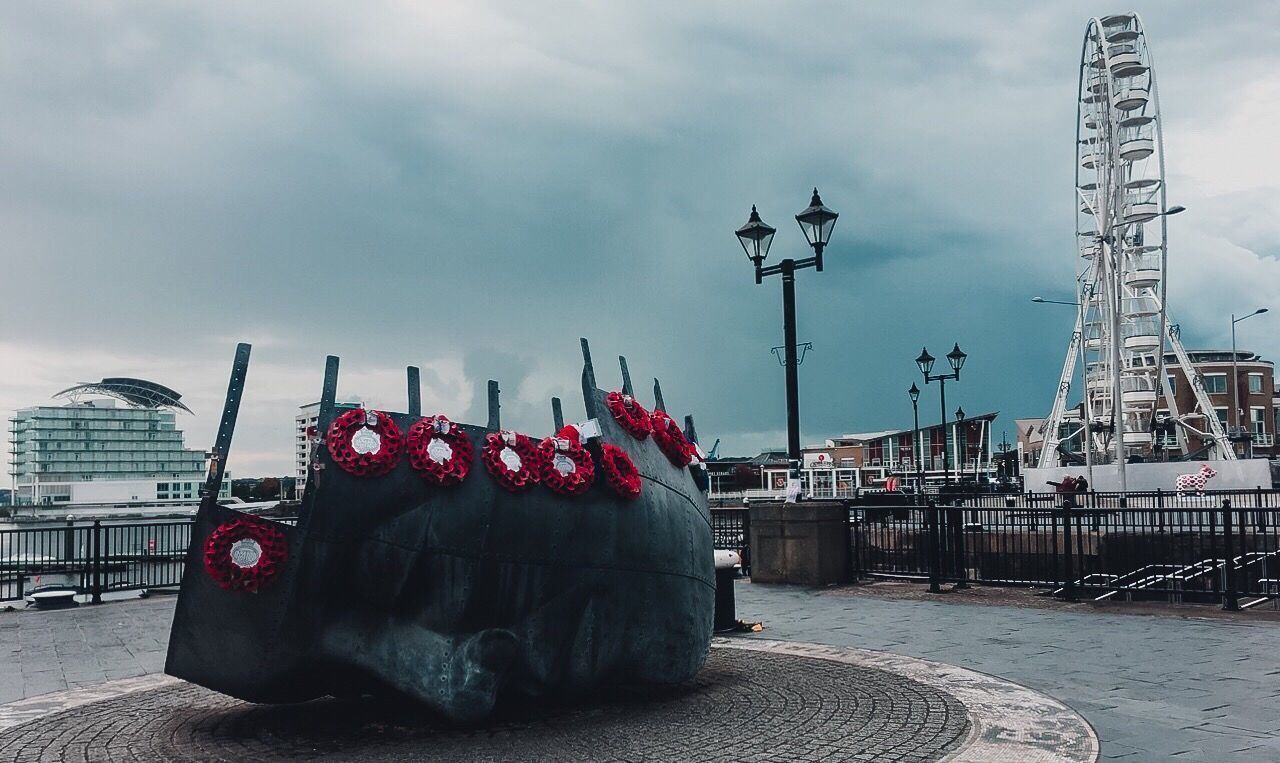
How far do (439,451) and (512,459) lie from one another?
543 millimetres

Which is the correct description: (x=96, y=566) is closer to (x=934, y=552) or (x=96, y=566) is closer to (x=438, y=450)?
(x=438, y=450)

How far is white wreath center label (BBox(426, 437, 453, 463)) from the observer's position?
6730mm

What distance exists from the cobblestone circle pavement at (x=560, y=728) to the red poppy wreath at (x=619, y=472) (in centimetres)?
168

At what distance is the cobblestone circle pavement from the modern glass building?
101 meters

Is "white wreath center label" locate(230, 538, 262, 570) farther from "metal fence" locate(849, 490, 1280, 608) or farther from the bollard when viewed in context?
"metal fence" locate(849, 490, 1280, 608)

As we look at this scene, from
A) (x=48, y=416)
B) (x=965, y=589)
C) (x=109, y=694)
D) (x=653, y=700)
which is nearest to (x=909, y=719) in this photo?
(x=653, y=700)

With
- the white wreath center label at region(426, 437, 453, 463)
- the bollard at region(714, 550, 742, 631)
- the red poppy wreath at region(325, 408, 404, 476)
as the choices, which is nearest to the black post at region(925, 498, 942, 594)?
the bollard at region(714, 550, 742, 631)

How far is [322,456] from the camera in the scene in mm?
6484

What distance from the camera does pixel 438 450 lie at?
6766 mm

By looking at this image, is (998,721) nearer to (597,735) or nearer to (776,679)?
(776,679)

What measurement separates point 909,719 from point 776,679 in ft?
5.85

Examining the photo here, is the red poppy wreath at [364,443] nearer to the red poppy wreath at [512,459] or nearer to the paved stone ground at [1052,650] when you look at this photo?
the red poppy wreath at [512,459]

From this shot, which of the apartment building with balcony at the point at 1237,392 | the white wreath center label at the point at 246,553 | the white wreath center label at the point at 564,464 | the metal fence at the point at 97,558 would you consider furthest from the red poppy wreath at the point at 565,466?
the apartment building with balcony at the point at 1237,392

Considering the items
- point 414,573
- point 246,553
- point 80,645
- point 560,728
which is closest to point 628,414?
point 414,573
